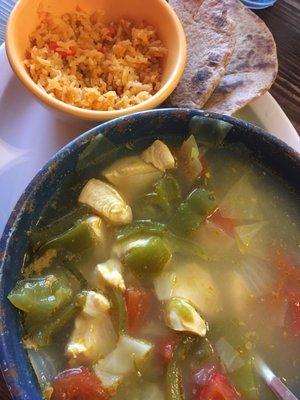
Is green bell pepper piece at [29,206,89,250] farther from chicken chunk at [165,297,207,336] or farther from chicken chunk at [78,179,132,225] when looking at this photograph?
chicken chunk at [165,297,207,336]

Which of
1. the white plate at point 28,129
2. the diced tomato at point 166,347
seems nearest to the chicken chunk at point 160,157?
the white plate at point 28,129

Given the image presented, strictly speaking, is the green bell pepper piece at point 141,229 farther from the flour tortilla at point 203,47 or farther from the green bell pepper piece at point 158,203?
the flour tortilla at point 203,47

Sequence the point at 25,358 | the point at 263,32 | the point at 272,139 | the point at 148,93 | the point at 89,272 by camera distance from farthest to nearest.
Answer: the point at 263,32 → the point at 148,93 → the point at 272,139 → the point at 89,272 → the point at 25,358

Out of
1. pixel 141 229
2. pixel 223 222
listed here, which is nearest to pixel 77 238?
pixel 141 229

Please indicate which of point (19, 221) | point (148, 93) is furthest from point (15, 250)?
point (148, 93)

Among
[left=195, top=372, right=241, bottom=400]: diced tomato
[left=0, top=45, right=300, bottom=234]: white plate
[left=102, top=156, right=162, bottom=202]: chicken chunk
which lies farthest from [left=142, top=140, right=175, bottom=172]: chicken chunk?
[left=195, top=372, right=241, bottom=400]: diced tomato

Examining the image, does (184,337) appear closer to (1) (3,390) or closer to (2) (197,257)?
(2) (197,257)

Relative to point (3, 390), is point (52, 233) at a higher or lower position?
higher
